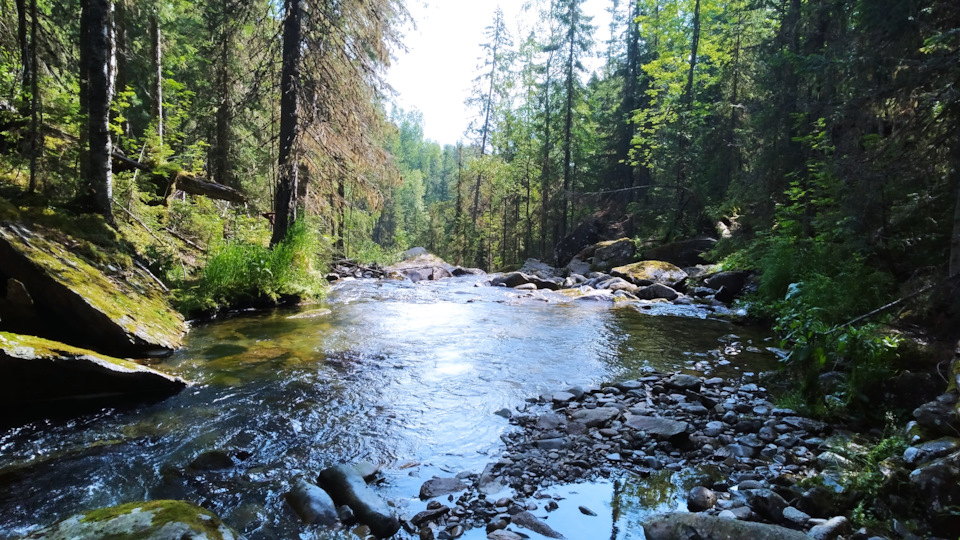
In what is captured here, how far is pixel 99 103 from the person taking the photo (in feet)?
25.3

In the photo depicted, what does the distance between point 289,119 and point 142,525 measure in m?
11.4

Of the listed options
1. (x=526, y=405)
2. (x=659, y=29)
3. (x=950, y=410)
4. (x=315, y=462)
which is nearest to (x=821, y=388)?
(x=950, y=410)

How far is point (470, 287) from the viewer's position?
20766 millimetres

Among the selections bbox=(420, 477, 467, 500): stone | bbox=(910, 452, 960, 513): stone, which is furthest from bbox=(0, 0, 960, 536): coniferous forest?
bbox=(420, 477, 467, 500): stone

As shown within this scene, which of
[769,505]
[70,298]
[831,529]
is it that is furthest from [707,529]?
[70,298]

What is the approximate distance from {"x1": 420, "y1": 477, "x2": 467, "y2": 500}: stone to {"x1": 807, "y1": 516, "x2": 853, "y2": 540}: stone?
2.44 m

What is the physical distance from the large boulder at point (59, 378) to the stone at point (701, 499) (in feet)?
18.3

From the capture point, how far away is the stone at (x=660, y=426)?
4664mm


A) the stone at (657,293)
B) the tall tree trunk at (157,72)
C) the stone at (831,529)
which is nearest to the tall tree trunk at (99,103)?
the tall tree trunk at (157,72)

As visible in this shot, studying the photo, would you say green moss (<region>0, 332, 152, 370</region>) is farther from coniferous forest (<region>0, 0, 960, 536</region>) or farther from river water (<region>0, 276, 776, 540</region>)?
coniferous forest (<region>0, 0, 960, 536</region>)

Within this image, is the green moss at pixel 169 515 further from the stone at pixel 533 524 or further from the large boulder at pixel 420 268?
the large boulder at pixel 420 268

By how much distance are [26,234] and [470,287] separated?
15.6 meters

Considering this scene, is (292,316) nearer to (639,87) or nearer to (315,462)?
(315,462)

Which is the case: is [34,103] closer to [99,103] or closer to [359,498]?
[99,103]
